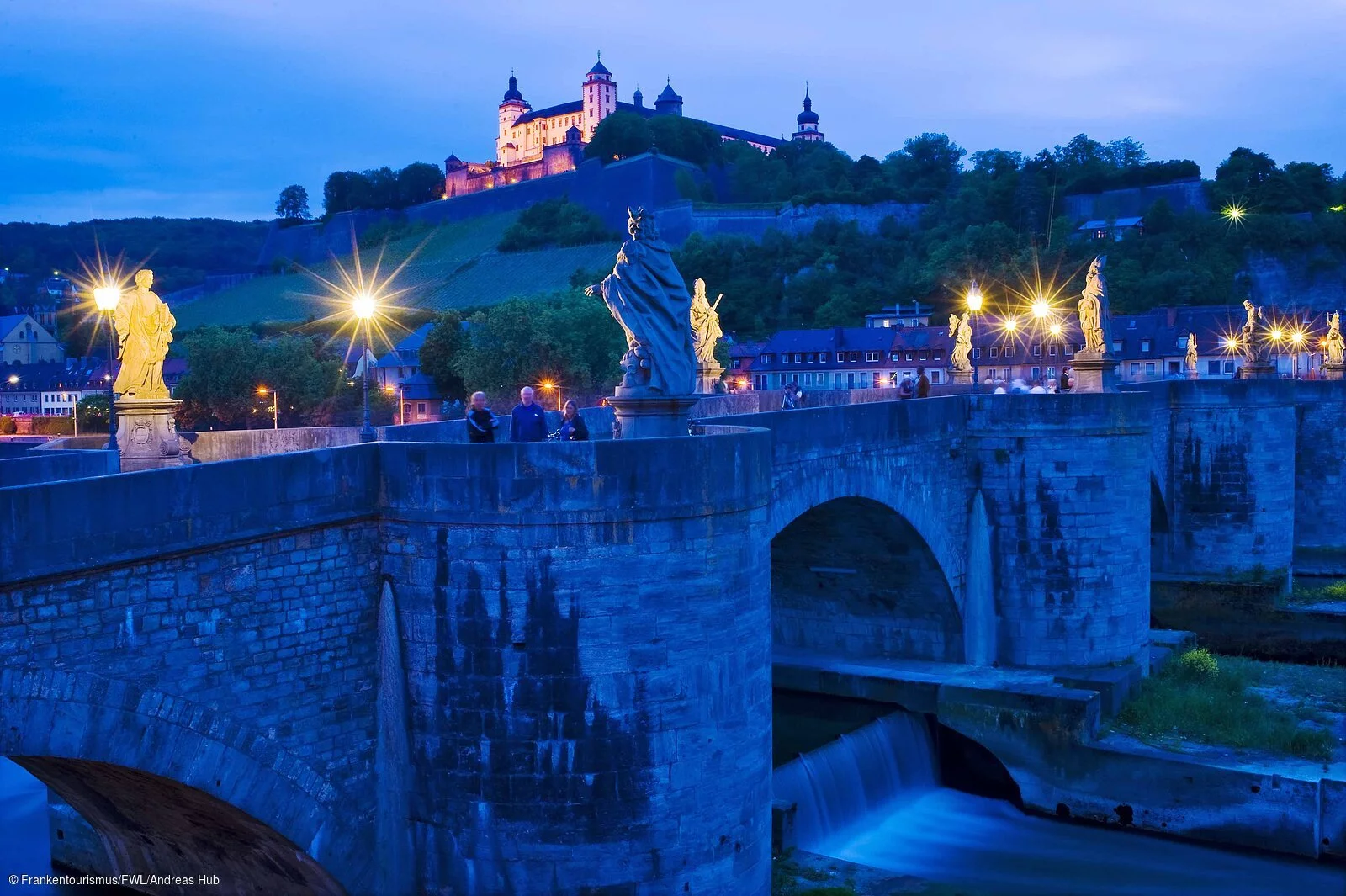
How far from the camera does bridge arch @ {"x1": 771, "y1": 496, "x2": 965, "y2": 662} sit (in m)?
23.0

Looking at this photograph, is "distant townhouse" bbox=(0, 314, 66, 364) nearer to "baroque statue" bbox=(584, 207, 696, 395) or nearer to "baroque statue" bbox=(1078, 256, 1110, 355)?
"baroque statue" bbox=(1078, 256, 1110, 355)

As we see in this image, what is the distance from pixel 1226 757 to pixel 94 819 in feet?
55.8

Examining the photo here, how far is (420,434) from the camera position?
15.9 meters

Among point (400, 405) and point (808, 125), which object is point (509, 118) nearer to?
point (808, 125)

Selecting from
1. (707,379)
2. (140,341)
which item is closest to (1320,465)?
(707,379)

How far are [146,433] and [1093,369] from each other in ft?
61.3

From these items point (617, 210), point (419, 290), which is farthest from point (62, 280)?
point (617, 210)

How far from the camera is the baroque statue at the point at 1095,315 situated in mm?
27062

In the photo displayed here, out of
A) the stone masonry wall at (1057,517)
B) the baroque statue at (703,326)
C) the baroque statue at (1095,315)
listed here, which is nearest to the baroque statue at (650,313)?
the stone masonry wall at (1057,517)

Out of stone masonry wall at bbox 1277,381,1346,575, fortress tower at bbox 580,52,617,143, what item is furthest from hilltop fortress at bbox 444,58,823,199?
stone masonry wall at bbox 1277,381,1346,575

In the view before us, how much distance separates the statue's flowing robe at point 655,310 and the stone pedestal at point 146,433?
5.42 m

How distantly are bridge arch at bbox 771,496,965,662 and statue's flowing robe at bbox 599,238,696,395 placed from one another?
8.37m

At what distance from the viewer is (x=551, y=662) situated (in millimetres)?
11633

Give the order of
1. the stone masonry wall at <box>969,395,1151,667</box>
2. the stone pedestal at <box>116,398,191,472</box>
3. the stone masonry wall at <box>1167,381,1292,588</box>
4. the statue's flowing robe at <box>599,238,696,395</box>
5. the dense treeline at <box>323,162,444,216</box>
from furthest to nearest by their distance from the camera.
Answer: the dense treeline at <box>323,162,444,216</box>
the stone masonry wall at <box>1167,381,1292,588</box>
the stone masonry wall at <box>969,395,1151,667</box>
the stone pedestal at <box>116,398,191,472</box>
the statue's flowing robe at <box>599,238,696,395</box>
